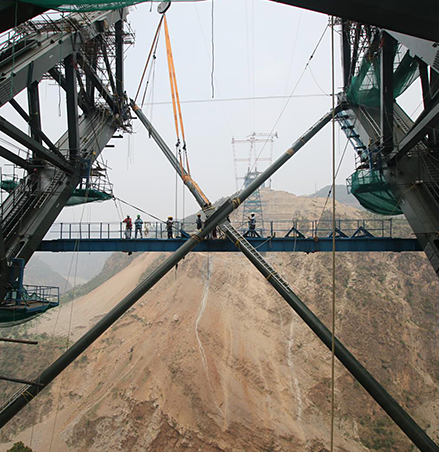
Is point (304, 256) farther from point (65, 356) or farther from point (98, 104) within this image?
point (65, 356)

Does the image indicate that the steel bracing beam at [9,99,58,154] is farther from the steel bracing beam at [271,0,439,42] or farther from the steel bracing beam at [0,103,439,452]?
the steel bracing beam at [271,0,439,42]

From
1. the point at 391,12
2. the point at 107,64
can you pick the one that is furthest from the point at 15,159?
the point at 391,12

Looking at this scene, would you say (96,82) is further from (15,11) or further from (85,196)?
(15,11)

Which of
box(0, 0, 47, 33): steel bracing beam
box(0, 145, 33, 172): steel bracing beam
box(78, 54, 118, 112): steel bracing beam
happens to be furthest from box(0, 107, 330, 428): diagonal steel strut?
box(78, 54, 118, 112): steel bracing beam

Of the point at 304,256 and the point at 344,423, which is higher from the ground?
the point at 304,256

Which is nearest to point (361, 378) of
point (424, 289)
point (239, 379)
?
point (239, 379)

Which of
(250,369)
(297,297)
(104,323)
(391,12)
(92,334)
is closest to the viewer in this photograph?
(391,12)
